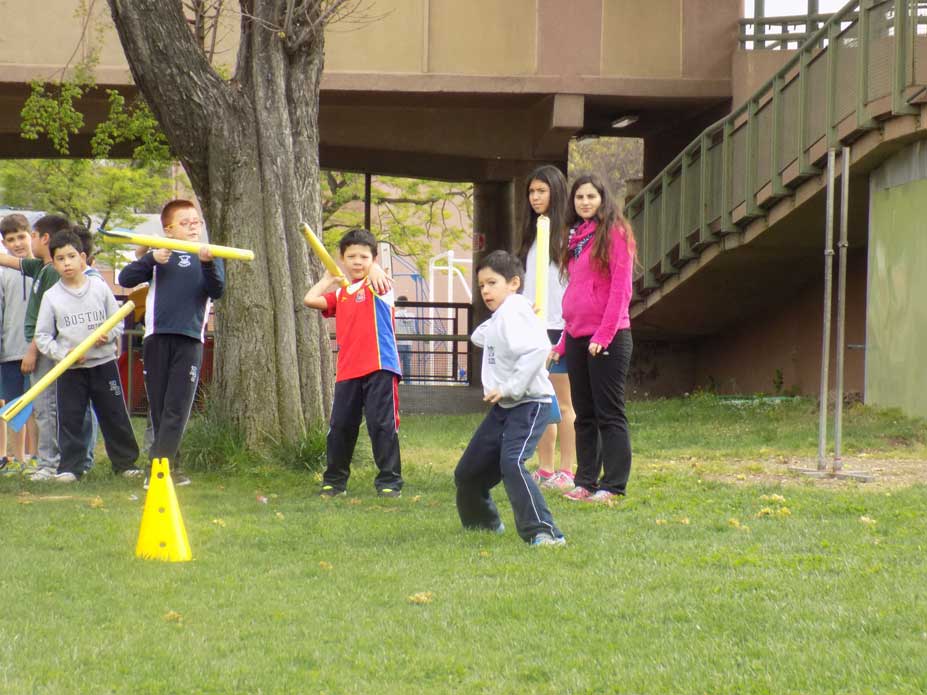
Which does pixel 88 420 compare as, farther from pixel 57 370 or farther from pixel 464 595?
pixel 464 595

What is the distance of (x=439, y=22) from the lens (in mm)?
18375

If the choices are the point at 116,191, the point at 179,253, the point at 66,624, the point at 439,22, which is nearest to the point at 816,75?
the point at 439,22

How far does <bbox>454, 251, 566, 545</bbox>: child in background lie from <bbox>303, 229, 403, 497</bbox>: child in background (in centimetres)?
160

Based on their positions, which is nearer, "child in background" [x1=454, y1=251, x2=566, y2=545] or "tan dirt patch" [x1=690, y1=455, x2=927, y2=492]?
"child in background" [x1=454, y1=251, x2=566, y2=545]

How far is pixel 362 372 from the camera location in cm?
808

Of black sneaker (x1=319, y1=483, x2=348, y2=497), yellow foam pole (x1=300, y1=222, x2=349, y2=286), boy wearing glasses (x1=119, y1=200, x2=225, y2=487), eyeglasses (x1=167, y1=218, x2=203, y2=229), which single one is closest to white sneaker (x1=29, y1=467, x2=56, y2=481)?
boy wearing glasses (x1=119, y1=200, x2=225, y2=487)

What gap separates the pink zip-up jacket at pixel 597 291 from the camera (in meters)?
7.53

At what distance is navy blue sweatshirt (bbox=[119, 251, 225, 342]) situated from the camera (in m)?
8.59

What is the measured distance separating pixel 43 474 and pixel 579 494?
399 centimetres

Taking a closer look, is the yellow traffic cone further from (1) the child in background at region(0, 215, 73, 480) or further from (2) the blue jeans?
(1) the child in background at region(0, 215, 73, 480)

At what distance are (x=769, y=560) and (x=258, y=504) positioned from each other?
10.9 ft

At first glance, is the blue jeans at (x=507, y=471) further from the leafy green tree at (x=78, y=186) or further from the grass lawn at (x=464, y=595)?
the leafy green tree at (x=78, y=186)

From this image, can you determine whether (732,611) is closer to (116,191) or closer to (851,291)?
(851,291)

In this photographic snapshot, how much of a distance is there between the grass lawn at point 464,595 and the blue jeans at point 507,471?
0.48 ft
